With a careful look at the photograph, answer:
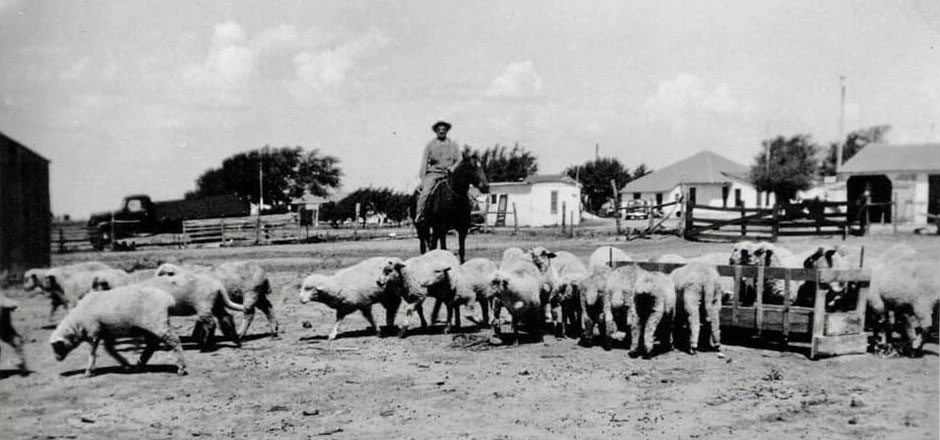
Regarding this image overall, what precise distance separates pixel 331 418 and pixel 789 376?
4.98m

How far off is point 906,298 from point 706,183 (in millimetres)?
39799

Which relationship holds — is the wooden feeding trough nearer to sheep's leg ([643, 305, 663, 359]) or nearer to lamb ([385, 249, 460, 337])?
sheep's leg ([643, 305, 663, 359])

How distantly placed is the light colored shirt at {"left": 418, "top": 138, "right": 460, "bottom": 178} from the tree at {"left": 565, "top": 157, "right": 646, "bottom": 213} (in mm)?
41289

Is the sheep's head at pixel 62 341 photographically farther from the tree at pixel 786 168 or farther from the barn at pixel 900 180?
the tree at pixel 786 168

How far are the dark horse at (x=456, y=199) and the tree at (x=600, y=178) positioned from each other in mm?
41483

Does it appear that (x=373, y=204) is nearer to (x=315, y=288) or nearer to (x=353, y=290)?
(x=353, y=290)

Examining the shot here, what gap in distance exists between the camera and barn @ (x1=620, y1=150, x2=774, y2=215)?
154 feet

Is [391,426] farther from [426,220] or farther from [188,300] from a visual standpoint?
[426,220]

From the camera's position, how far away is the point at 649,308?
9.51 meters

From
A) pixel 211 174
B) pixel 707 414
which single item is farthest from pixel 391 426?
pixel 211 174

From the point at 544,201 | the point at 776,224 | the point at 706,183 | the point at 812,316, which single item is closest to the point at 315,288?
the point at 812,316

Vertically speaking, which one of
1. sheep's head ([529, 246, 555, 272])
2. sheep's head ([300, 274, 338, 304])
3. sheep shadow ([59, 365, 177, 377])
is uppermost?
sheep's head ([529, 246, 555, 272])

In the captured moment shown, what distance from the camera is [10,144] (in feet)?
21.6

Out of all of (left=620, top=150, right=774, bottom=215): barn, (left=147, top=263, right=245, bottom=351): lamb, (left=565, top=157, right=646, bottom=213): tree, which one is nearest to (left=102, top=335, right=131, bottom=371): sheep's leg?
(left=147, top=263, right=245, bottom=351): lamb
